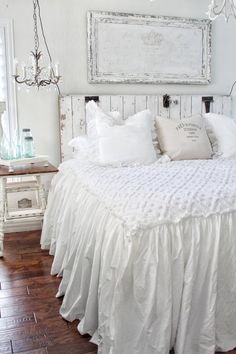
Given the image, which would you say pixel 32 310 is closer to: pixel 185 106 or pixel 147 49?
pixel 185 106

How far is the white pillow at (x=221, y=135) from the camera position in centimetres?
300

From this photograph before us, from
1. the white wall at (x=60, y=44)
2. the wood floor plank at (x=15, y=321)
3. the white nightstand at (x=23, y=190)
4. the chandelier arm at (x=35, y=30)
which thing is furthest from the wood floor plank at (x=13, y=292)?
the chandelier arm at (x=35, y=30)

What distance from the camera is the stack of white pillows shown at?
268cm

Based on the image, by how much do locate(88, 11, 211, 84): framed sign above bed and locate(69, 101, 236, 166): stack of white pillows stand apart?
464mm

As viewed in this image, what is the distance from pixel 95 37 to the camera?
322 centimetres

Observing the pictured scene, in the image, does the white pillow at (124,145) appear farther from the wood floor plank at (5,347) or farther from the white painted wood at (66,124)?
the wood floor plank at (5,347)

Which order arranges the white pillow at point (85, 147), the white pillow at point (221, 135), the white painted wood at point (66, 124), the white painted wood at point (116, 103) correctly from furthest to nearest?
the white painted wood at point (116, 103)
the white painted wood at point (66, 124)
the white pillow at point (221, 135)
the white pillow at point (85, 147)

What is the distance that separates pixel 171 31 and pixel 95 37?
744mm

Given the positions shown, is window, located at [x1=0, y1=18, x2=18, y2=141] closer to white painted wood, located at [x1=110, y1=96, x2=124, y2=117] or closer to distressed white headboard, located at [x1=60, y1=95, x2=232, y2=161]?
distressed white headboard, located at [x1=60, y1=95, x2=232, y2=161]

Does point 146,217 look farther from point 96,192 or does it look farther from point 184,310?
point 96,192

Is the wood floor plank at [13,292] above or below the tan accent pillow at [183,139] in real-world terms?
below

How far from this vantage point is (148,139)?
9.18ft

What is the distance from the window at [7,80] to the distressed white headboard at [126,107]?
41 centimetres

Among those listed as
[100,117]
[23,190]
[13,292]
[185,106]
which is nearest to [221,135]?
[185,106]
